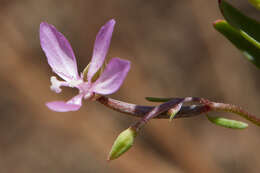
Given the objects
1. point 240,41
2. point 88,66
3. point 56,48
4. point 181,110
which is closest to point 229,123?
point 181,110

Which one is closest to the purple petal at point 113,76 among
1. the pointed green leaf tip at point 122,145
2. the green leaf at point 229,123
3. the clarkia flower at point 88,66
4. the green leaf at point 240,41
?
the clarkia flower at point 88,66

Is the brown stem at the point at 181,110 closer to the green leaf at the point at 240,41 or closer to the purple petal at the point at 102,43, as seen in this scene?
the purple petal at the point at 102,43

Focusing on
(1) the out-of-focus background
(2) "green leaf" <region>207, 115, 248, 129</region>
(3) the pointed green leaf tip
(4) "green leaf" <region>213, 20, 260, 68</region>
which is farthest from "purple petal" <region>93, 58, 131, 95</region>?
(1) the out-of-focus background

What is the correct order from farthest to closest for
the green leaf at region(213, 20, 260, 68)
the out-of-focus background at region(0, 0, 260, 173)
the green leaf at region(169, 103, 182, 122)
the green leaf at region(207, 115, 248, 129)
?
1. the out-of-focus background at region(0, 0, 260, 173)
2. the green leaf at region(213, 20, 260, 68)
3. the green leaf at region(207, 115, 248, 129)
4. the green leaf at region(169, 103, 182, 122)

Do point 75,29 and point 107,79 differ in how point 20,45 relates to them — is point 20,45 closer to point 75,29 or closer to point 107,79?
point 75,29

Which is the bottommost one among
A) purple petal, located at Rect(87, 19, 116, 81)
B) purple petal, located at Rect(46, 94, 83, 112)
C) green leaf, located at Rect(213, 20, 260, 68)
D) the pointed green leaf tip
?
the pointed green leaf tip

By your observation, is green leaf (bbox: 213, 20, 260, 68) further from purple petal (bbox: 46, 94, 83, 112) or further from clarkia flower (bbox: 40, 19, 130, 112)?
purple petal (bbox: 46, 94, 83, 112)

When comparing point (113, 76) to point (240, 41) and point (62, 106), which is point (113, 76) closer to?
point (62, 106)
